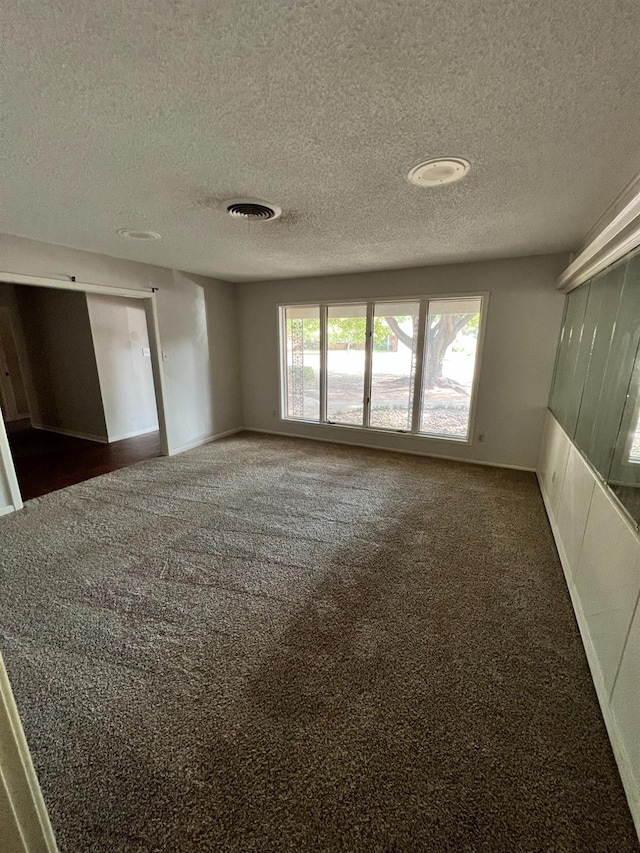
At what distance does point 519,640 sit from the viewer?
5.63 feet

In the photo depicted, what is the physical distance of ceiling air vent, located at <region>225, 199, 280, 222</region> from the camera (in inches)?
82.7

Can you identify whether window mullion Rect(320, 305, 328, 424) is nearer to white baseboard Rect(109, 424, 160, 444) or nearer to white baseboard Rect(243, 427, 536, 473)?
white baseboard Rect(243, 427, 536, 473)

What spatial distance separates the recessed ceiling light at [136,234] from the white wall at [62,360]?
2267mm

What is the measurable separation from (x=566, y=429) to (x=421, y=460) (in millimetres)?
1754

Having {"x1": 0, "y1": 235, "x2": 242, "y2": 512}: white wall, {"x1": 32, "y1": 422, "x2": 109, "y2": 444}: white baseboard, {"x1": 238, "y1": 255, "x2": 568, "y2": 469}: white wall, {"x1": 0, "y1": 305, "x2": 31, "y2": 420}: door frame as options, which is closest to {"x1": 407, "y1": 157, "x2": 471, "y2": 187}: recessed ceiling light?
{"x1": 238, "y1": 255, "x2": 568, "y2": 469}: white wall

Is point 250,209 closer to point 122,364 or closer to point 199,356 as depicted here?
point 199,356

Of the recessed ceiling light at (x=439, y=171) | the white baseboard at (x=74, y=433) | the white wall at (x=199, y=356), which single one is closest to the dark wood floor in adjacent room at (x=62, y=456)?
the white baseboard at (x=74, y=433)

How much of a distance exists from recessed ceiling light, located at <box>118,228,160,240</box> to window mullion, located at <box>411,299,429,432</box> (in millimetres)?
2925

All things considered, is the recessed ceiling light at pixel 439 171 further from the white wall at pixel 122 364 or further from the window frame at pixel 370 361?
the white wall at pixel 122 364

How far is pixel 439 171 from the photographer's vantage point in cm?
172

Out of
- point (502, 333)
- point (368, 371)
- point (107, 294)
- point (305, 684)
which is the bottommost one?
point (305, 684)

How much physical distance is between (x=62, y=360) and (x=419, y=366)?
5168mm

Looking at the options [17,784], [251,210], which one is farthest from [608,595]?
[251,210]

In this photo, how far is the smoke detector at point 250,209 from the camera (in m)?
2.09
